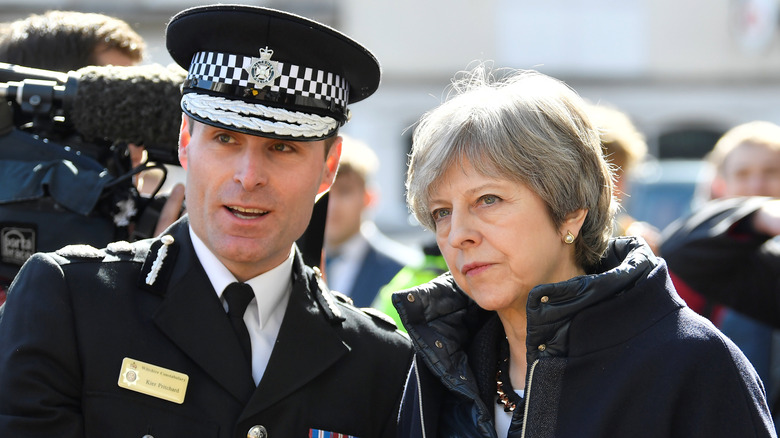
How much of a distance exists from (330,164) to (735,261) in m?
1.62

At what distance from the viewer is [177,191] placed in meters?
3.03

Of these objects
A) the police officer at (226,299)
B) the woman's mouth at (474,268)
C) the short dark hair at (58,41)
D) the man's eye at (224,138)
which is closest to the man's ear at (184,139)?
the police officer at (226,299)

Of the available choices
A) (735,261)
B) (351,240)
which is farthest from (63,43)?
(351,240)

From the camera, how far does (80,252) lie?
2.53m

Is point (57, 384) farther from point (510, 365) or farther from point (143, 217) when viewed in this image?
point (510, 365)

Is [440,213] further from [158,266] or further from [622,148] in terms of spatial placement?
[622,148]

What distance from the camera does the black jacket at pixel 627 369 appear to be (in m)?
2.19

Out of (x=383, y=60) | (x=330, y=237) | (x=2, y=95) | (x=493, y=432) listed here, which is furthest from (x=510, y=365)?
(x=383, y=60)

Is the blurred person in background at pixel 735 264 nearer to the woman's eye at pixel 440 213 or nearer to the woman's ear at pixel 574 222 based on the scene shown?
the woman's ear at pixel 574 222

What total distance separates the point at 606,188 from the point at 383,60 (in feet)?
62.1

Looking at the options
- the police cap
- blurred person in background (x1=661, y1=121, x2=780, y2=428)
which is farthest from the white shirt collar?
blurred person in background (x1=661, y1=121, x2=780, y2=428)

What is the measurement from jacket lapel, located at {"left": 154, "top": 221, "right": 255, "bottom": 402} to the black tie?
0.03 m

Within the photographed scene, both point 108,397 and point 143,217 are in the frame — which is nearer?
point 108,397

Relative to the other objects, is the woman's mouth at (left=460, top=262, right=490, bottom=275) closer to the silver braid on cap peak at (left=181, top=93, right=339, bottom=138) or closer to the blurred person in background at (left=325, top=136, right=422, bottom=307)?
the silver braid on cap peak at (left=181, top=93, right=339, bottom=138)
